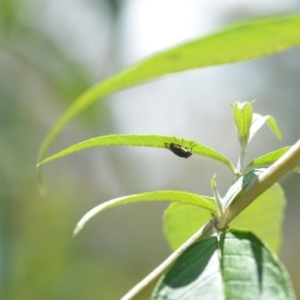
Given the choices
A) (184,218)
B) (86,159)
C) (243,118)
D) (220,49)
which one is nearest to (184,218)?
(184,218)

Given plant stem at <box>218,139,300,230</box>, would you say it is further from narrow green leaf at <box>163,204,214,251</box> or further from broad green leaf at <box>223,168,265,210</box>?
narrow green leaf at <box>163,204,214,251</box>

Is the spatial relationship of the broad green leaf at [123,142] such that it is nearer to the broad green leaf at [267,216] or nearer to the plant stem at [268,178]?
the plant stem at [268,178]

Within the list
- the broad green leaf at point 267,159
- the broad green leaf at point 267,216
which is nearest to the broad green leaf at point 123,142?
the broad green leaf at point 267,159

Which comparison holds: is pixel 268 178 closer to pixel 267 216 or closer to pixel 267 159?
pixel 267 159

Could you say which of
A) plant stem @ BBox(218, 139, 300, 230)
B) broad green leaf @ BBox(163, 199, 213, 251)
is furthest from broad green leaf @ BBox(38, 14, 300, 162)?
broad green leaf @ BBox(163, 199, 213, 251)

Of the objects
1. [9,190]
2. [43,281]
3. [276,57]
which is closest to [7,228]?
[9,190]

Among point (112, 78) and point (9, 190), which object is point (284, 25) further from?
point (9, 190)
